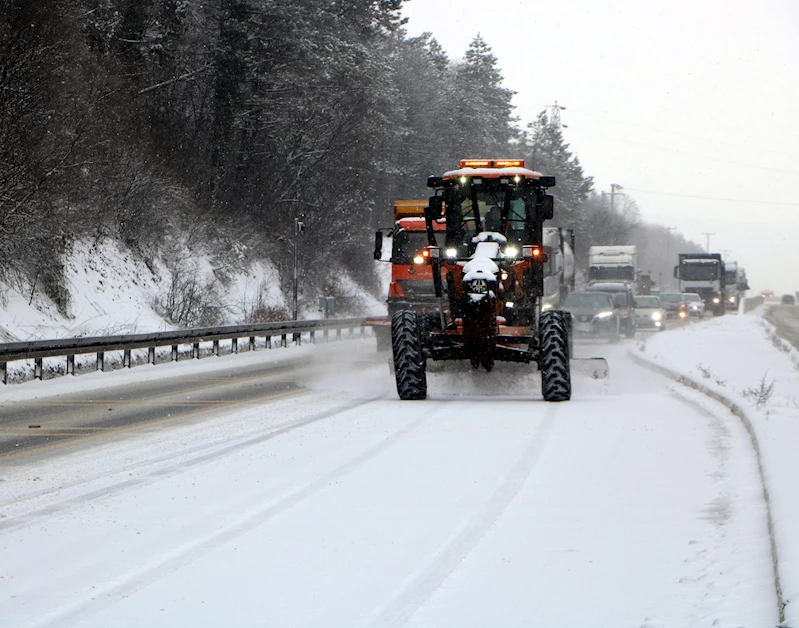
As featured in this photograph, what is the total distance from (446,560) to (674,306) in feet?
182

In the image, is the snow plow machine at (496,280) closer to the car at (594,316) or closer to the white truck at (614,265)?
the car at (594,316)

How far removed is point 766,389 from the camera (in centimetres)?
1678

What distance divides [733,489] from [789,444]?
5.81 feet

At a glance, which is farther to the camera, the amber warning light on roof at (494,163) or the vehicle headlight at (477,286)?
the amber warning light on roof at (494,163)

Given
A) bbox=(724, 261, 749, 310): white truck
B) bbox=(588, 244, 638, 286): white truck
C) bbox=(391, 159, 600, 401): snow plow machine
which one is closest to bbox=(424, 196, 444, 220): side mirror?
bbox=(391, 159, 600, 401): snow plow machine

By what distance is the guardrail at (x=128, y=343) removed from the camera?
1984cm

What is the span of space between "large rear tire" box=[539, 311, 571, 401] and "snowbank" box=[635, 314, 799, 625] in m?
2.14

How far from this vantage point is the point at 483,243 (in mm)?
16156

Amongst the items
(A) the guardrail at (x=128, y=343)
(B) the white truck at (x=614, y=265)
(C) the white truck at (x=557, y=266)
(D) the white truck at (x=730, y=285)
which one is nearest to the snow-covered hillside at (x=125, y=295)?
(A) the guardrail at (x=128, y=343)

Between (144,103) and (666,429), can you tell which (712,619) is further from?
(144,103)

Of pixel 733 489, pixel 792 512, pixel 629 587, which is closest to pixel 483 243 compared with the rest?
pixel 733 489

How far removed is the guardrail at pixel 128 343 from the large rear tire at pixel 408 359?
23.3 ft

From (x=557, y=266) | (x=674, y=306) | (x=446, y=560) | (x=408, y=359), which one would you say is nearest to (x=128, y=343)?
(x=408, y=359)

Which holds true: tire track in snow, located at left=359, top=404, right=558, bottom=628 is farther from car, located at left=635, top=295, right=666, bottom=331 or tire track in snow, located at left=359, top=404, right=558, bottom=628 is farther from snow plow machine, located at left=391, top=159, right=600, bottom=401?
car, located at left=635, top=295, right=666, bottom=331
